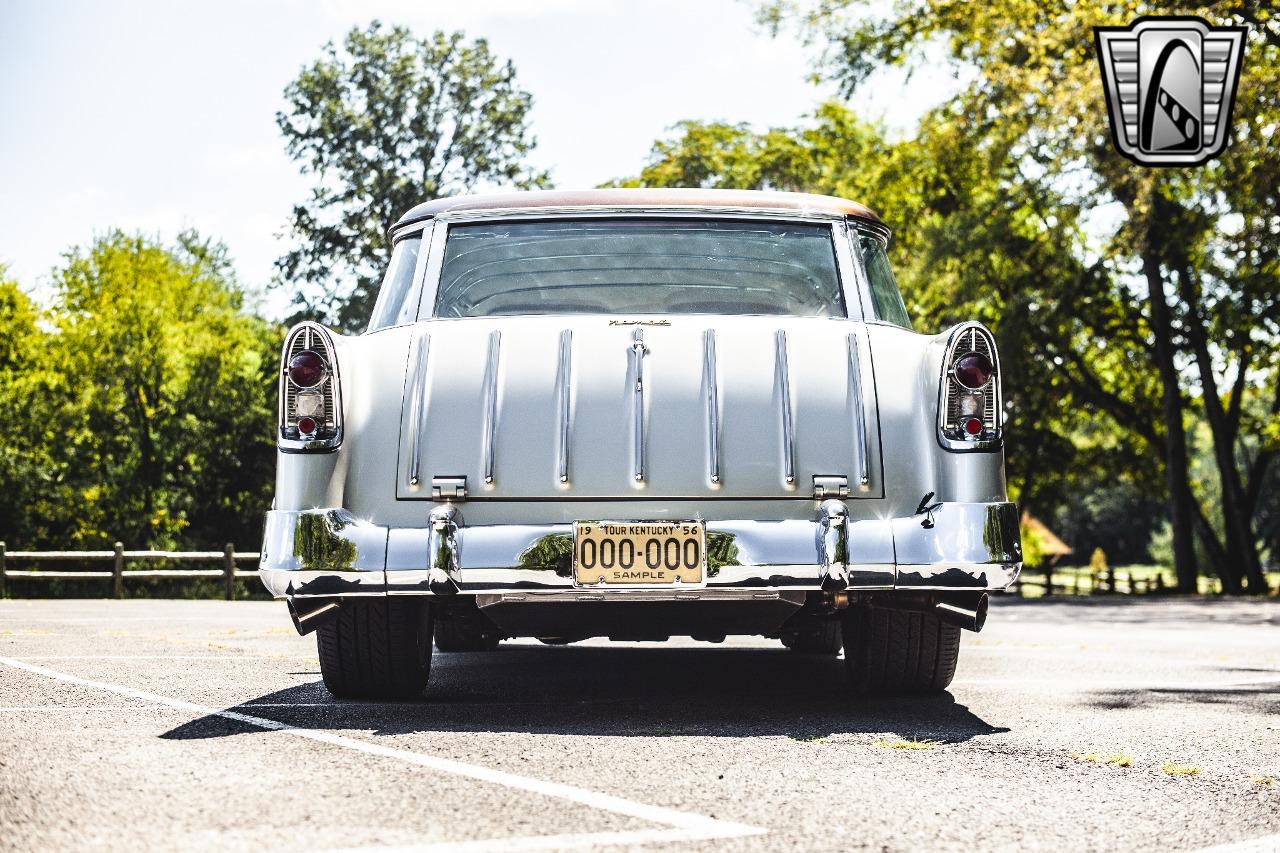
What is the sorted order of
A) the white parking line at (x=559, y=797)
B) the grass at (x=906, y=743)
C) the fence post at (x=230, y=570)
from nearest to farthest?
1. the white parking line at (x=559, y=797)
2. the grass at (x=906, y=743)
3. the fence post at (x=230, y=570)

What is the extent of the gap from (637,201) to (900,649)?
220 centimetres

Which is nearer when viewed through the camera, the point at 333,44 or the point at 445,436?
the point at 445,436

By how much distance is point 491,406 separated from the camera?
525 centimetres

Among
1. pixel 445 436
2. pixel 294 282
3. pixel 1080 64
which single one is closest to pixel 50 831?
pixel 445 436

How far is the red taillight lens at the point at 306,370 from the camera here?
520 cm

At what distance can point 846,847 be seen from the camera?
3.24m

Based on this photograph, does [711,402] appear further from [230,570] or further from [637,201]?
[230,570]

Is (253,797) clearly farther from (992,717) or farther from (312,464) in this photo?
(992,717)

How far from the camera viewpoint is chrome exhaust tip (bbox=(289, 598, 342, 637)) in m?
5.16

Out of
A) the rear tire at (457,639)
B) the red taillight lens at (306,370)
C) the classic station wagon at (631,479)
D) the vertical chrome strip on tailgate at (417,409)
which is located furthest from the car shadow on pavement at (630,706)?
the red taillight lens at (306,370)

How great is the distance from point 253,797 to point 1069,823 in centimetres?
211

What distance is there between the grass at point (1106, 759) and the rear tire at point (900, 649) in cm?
107

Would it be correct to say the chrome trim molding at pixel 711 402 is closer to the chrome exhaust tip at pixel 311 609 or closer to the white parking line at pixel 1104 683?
the chrome exhaust tip at pixel 311 609

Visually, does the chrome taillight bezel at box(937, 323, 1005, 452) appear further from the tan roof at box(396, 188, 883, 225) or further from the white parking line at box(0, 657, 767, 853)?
the white parking line at box(0, 657, 767, 853)
